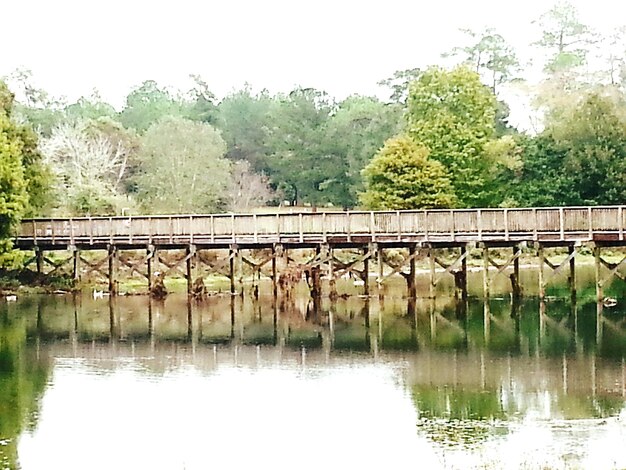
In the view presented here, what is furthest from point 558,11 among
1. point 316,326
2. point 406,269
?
point 316,326

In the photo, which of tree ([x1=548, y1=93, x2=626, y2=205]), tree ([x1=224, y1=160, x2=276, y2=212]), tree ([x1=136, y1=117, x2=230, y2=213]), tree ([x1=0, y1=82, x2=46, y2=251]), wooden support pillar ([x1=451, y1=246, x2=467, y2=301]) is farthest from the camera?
tree ([x1=224, y1=160, x2=276, y2=212])

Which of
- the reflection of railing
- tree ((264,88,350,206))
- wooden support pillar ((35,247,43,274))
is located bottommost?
wooden support pillar ((35,247,43,274))

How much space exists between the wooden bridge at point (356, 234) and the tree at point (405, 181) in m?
5.41

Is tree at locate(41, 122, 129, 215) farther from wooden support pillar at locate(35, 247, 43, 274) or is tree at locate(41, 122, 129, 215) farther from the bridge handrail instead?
the bridge handrail

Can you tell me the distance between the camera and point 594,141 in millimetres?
56219

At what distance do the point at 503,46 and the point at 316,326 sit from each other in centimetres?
4732

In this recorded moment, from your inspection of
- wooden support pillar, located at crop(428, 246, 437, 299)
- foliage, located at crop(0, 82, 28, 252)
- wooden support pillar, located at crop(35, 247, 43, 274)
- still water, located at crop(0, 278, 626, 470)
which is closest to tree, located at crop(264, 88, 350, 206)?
wooden support pillar, located at crop(35, 247, 43, 274)

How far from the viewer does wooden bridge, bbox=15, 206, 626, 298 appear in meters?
40.3

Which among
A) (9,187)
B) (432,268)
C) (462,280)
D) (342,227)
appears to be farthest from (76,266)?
(462,280)

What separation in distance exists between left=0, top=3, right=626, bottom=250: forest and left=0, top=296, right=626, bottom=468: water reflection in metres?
11.4

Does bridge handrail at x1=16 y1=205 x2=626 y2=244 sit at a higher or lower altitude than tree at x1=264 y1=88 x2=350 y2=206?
lower

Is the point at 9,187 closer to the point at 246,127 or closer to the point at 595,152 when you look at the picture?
the point at 595,152

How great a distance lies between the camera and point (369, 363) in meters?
28.0

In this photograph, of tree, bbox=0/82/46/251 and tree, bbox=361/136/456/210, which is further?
tree, bbox=361/136/456/210
